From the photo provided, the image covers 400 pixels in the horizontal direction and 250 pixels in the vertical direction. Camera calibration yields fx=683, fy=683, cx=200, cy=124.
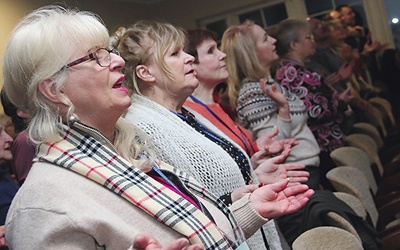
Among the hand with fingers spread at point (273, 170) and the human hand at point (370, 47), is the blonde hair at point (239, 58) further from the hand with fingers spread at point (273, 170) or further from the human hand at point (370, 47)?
the human hand at point (370, 47)

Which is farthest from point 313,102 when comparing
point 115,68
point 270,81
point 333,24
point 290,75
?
point 115,68

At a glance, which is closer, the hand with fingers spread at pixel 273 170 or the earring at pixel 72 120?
the earring at pixel 72 120

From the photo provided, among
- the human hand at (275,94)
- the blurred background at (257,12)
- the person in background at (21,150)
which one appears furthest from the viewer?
the blurred background at (257,12)

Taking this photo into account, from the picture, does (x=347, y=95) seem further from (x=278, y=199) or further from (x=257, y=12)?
(x=278, y=199)

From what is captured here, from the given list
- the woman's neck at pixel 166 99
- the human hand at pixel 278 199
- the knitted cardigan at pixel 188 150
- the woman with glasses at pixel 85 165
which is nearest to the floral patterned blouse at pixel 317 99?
the woman's neck at pixel 166 99

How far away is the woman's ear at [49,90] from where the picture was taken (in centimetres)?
155

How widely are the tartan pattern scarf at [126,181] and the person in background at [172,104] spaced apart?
1.70 ft

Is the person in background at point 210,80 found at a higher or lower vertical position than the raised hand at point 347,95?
higher

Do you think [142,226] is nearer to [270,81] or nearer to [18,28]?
[18,28]

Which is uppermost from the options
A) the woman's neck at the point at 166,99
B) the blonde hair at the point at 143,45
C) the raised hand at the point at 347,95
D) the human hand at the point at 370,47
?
the blonde hair at the point at 143,45

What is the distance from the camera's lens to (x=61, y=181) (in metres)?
1.40

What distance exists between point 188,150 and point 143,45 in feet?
1.33

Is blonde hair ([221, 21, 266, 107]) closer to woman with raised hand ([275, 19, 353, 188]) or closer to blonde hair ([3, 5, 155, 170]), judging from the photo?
woman with raised hand ([275, 19, 353, 188])

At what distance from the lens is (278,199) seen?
5.98 feet
